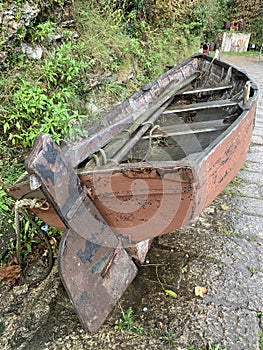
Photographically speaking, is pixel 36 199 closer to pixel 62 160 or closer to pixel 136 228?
pixel 62 160

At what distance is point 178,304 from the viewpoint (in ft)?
6.77

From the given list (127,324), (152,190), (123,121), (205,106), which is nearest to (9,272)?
(127,324)

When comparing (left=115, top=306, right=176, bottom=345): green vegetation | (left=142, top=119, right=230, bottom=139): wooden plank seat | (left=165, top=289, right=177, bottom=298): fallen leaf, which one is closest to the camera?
(left=115, top=306, right=176, bottom=345): green vegetation

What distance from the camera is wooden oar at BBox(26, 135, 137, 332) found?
5.37ft

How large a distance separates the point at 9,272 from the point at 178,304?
1211 millimetres

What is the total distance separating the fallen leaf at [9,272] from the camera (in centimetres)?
229

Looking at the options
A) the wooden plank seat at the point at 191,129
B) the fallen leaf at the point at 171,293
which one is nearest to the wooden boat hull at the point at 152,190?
the fallen leaf at the point at 171,293

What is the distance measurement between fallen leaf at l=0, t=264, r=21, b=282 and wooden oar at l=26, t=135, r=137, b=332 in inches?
28.1

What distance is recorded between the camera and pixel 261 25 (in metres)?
14.4

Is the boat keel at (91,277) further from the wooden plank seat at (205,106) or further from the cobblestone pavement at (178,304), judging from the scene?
the wooden plank seat at (205,106)

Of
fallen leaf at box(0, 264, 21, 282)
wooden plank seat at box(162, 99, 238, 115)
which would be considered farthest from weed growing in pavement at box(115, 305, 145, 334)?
wooden plank seat at box(162, 99, 238, 115)

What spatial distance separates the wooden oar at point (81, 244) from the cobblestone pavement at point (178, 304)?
0.17 m

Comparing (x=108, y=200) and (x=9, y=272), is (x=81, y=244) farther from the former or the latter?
(x=9, y=272)

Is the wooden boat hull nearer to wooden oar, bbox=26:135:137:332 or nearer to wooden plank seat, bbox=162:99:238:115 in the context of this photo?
wooden oar, bbox=26:135:137:332
